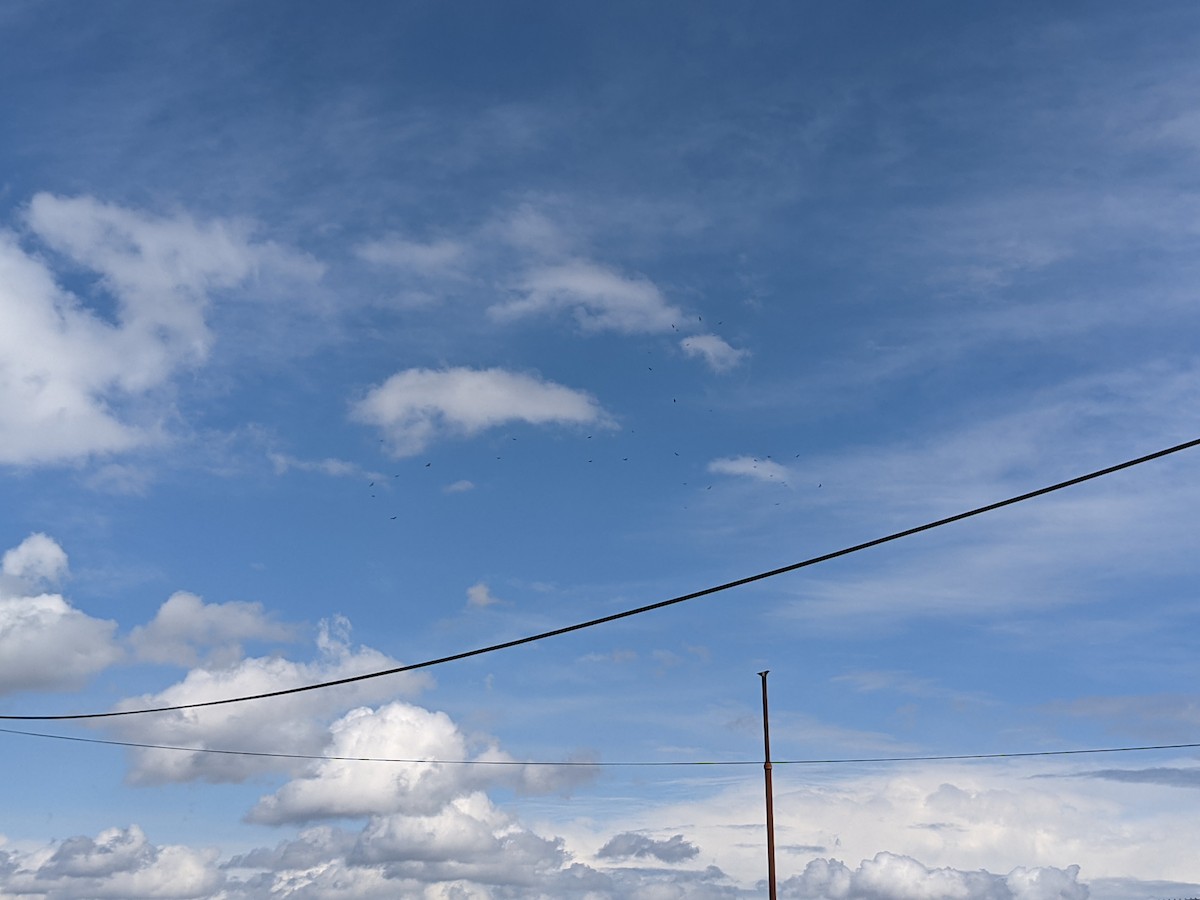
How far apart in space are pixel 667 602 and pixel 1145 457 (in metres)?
9.18

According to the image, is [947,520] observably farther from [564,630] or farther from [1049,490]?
[564,630]

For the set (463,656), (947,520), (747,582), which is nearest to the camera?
(947,520)

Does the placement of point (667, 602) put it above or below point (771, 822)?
above

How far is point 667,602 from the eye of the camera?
23234 millimetres

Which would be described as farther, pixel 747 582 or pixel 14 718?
pixel 14 718

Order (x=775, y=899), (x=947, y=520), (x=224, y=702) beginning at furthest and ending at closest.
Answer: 1. (x=775, y=899)
2. (x=224, y=702)
3. (x=947, y=520)

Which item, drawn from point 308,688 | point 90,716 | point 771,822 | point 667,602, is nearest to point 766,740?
point 771,822

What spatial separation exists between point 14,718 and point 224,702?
30.2ft

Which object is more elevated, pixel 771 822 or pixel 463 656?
pixel 463 656

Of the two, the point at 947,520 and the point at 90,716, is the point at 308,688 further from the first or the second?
the point at 947,520

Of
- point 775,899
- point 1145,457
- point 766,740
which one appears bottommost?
point 775,899

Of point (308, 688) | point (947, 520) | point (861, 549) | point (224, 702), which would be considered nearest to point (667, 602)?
point (861, 549)

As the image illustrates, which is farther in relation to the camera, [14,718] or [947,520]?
[14,718]

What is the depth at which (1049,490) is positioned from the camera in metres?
18.8
